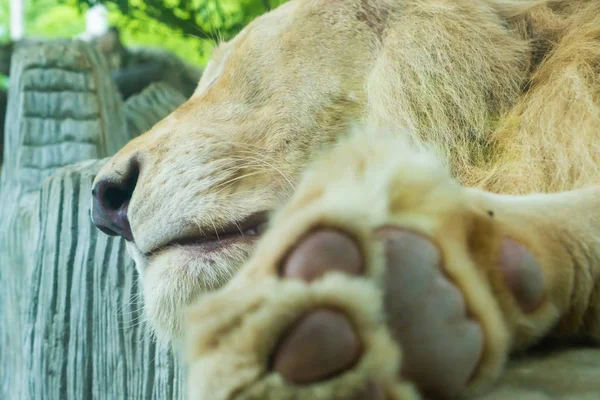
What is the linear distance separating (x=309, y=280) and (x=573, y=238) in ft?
1.72

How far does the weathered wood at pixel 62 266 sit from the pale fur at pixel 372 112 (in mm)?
468

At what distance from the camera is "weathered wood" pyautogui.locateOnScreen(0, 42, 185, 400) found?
2.23 m

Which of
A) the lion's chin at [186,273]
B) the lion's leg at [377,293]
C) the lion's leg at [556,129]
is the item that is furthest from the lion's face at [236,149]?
the lion's leg at [377,293]

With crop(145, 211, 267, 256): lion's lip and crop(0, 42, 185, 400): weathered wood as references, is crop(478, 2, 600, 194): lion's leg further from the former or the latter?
crop(0, 42, 185, 400): weathered wood

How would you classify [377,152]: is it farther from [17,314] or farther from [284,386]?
[17,314]

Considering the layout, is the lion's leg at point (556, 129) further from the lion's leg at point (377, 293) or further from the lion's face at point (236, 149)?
the lion's leg at point (377, 293)

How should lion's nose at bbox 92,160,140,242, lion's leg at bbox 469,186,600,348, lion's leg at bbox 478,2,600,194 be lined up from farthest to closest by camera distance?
lion's nose at bbox 92,160,140,242, lion's leg at bbox 478,2,600,194, lion's leg at bbox 469,186,600,348

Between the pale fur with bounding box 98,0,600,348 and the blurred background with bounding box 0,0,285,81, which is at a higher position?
the blurred background with bounding box 0,0,285,81

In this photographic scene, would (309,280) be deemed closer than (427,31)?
Yes

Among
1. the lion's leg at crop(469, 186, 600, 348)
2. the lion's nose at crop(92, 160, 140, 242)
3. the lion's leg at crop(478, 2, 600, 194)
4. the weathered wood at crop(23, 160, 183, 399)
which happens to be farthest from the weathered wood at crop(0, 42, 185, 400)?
the lion's leg at crop(469, 186, 600, 348)

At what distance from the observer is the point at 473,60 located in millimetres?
1750

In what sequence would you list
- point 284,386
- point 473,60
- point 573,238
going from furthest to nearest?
point 473,60
point 573,238
point 284,386

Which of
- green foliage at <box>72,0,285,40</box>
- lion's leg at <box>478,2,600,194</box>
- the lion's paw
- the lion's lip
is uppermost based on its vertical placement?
green foliage at <box>72,0,285,40</box>

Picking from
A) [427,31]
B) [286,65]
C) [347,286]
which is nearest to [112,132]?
[286,65]
